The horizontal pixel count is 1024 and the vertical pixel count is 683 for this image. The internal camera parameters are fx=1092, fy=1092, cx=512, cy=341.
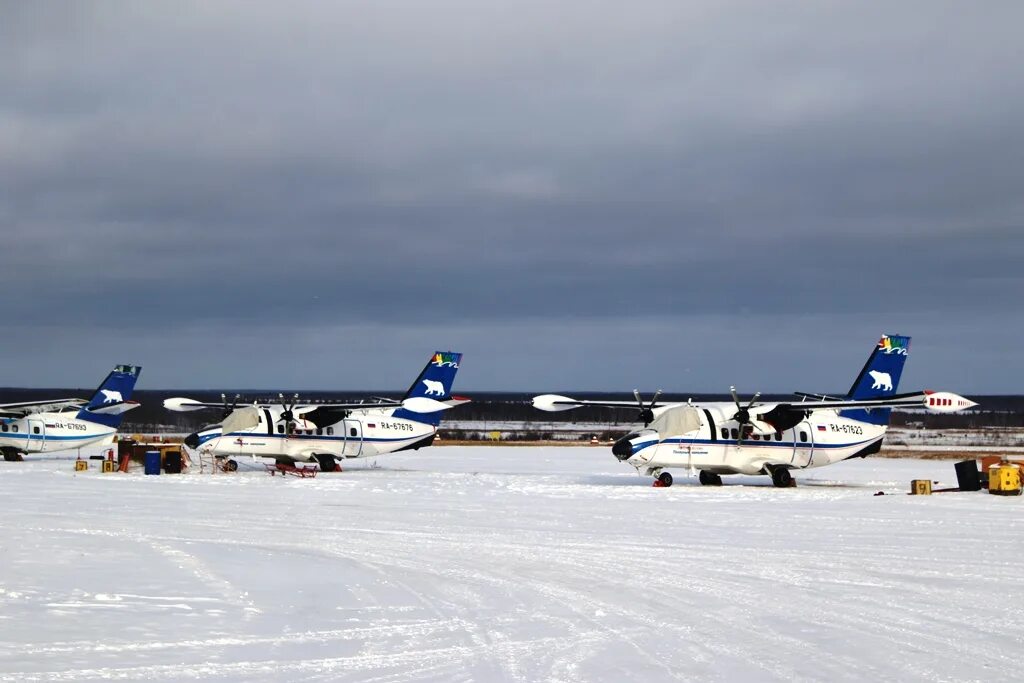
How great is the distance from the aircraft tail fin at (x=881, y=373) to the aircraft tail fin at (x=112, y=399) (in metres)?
28.5

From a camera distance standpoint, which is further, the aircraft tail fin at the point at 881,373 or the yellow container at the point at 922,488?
the aircraft tail fin at the point at 881,373

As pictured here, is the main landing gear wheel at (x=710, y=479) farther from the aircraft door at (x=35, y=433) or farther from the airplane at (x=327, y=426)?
the aircraft door at (x=35, y=433)

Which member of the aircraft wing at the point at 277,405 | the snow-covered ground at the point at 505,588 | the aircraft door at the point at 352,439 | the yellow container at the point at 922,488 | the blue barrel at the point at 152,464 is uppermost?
the aircraft wing at the point at 277,405

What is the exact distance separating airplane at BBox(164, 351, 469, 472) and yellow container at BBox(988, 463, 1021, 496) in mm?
18864

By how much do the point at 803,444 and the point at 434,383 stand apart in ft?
51.4

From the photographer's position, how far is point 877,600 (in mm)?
14727

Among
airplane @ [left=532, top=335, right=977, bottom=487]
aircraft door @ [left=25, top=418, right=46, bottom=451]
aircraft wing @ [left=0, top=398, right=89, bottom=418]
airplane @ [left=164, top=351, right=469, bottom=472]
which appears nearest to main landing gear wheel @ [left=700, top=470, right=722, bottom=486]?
airplane @ [left=532, top=335, right=977, bottom=487]

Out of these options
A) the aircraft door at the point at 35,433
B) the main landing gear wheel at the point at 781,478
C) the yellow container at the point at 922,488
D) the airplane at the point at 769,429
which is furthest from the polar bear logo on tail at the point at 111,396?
the yellow container at the point at 922,488

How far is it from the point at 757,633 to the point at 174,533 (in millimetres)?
12697

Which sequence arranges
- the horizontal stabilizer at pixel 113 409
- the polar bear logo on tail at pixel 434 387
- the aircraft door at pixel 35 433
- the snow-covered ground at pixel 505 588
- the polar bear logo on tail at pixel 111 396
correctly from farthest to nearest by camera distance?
the polar bear logo on tail at pixel 111 396, the horizontal stabilizer at pixel 113 409, the aircraft door at pixel 35 433, the polar bear logo on tail at pixel 434 387, the snow-covered ground at pixel 505 588

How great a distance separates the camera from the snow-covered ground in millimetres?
10977

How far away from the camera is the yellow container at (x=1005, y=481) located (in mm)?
31891

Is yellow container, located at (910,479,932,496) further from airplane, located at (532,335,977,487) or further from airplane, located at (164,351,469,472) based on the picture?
airplane, located at (164,351,469,472)

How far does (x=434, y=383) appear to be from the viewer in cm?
4472
